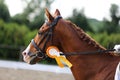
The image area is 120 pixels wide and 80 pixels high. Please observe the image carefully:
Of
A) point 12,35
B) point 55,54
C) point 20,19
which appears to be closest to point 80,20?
point 20,19

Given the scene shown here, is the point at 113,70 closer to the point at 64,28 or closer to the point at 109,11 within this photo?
the point at 64,28

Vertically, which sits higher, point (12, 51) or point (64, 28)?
point (64, 28)

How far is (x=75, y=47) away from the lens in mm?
5395

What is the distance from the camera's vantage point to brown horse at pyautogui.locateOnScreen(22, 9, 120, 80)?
5227 mm

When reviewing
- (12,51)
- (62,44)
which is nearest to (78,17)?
(12,51)

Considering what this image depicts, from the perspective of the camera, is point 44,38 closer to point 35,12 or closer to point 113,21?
point 113,21

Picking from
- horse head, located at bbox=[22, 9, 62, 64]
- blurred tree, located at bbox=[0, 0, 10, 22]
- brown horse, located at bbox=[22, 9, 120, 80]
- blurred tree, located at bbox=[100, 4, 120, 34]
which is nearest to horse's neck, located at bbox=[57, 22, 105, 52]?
brown horse, located at bbox=[22, 9, 120, 80]

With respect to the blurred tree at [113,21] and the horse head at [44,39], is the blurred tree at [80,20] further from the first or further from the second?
the horse head at [44,39]

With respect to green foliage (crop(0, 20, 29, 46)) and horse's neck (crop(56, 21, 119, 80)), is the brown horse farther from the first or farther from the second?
green foliage (crop(0, 20, 29, 46))

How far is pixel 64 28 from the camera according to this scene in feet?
17.7

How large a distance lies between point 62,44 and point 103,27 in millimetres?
28099

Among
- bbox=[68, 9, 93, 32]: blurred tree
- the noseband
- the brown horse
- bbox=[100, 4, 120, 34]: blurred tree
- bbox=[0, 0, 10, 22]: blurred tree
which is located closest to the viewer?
the brown horse

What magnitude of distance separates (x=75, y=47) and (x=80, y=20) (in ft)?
91.4

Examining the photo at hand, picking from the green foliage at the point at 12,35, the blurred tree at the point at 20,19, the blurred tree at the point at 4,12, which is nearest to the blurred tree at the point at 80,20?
the blurred tree at the point at 20,19
